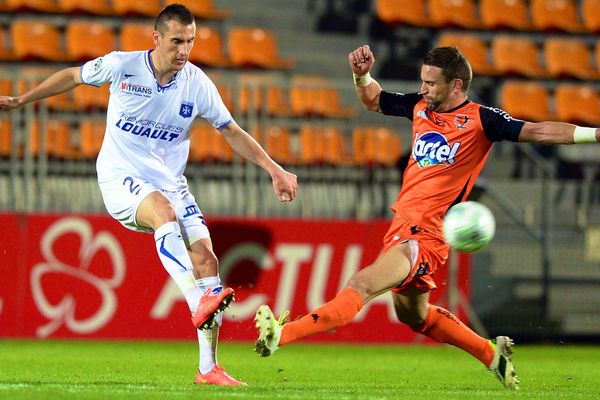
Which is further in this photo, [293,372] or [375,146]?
[375,146]

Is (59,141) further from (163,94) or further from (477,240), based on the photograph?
(477,240)

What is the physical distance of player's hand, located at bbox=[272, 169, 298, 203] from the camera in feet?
25.5

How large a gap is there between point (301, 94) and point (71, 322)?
399 centimetres

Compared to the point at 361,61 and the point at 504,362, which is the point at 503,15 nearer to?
the point at 361,61


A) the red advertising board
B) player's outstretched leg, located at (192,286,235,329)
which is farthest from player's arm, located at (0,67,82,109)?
the red advertising board

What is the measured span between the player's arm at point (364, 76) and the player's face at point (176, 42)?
1.09 m

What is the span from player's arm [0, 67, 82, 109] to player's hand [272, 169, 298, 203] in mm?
1443

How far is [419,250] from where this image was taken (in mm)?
7703

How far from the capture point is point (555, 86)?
1925cm

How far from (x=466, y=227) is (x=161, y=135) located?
2085 millimetres

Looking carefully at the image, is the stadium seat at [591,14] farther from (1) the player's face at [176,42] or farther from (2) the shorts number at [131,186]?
(2) the shorts number at [131,186]

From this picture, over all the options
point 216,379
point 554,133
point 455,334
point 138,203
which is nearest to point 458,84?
point 554,133

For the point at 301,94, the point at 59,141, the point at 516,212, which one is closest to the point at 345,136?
the point at 301,94

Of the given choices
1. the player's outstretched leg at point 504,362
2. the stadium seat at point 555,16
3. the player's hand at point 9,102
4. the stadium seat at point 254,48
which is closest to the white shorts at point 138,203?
the player's hand at point 9,102
